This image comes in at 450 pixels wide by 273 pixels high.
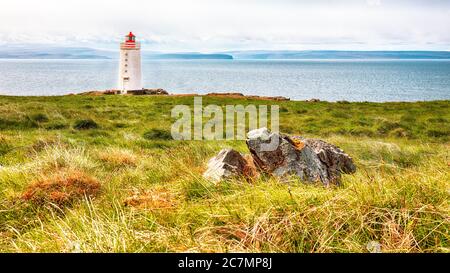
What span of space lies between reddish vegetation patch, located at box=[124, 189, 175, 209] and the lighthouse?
170 ft

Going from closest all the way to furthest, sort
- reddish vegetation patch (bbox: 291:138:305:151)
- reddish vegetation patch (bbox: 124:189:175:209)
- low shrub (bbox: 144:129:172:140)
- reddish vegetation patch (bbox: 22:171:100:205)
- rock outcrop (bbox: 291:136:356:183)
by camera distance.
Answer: reddish vegetation patch (bbox: 124:189:175:209), reddish vegetation patch (bbox: 22:171:100:205), reddish vegetation patch (bbox: 291:138:305:151), rock outcrop (bbox: 291:136:356:183), low shrub (bbox: 144:129:172:140)

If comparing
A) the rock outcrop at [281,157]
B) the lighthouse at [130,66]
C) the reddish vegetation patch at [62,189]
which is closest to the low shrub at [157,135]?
the reddish vegetation patch at [62,189]

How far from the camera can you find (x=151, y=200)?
4844 millimetres

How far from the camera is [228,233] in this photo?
3.62 meters

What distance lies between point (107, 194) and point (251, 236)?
2.42 meters

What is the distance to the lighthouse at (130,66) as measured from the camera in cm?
5662

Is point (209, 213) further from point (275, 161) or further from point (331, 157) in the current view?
point (331, 157)

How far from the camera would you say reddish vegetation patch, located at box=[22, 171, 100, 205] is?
521 cm

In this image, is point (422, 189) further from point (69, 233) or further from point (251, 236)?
point (69, 233)

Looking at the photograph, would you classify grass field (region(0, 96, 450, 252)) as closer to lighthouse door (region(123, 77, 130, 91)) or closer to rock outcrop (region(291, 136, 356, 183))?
rock outcrop (region(291, 136, 356, 183))

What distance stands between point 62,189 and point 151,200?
1.27 meters

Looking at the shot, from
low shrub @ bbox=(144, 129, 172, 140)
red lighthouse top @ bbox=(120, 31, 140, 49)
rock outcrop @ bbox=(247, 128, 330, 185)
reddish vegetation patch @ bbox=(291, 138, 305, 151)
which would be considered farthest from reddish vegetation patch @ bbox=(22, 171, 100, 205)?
red lighthouse top @ bbox=(120, 31, 140, 49)

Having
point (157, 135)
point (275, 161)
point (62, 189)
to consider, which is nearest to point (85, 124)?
point (157, 135)
